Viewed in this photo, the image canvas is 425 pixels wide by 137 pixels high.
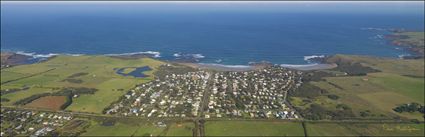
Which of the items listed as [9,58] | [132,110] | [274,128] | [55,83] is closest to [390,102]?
[274,128]

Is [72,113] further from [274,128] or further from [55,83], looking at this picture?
[274,128]

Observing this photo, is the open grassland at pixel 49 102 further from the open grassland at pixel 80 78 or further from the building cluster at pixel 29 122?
the building cluster at pixel 29 122

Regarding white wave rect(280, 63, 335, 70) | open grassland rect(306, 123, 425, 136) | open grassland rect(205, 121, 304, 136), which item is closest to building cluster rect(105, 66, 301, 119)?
open grassland rect(205, 121, 304, 136)

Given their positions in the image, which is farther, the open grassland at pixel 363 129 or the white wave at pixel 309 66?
the white wave at pixel 309 66

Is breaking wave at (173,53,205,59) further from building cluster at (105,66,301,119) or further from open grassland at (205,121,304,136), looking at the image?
open grassland at (205,121,304,136)

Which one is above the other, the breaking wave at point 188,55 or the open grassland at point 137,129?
the breaking wave at point 188,55

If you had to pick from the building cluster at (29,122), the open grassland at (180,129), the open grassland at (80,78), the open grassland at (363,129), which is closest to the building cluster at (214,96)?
the open grassland at (180,129)
